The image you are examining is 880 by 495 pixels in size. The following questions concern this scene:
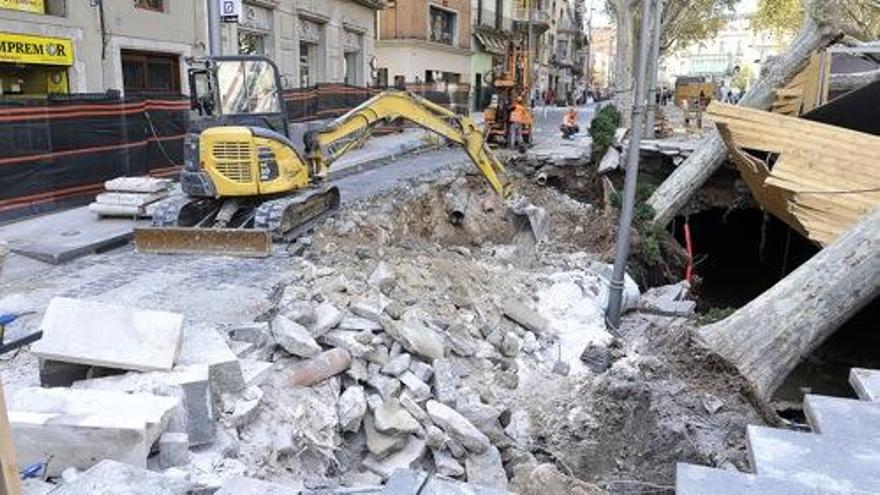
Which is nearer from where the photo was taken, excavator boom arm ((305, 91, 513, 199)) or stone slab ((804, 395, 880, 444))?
stone slab ((804, 395, 880, 444))

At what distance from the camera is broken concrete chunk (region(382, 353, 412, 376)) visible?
17.6 feet

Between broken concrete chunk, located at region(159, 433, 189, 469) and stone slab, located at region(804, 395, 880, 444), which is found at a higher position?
stone slab, located at region(804, 395, 880, 444)

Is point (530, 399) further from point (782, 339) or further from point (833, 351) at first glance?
point (833, 351)

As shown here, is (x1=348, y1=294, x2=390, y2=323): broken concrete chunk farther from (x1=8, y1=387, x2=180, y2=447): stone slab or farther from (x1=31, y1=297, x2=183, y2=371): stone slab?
(x1=8, y1=387, x2=180, y2=447): stone slab

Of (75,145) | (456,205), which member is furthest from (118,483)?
(456,205)

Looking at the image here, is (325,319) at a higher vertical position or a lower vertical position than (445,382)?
higher

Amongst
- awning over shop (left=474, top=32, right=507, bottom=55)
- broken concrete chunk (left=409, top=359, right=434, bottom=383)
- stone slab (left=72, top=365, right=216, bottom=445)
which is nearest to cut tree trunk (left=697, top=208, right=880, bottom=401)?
broken concrete chunk (left=409, top=359, right=434, bottom=383)

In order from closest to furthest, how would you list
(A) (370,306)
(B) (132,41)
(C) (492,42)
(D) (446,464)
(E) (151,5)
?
(D) (446,464) → (A) (370,306) → (B) (132,41) → (E) (151,5) → (C) (492,42)

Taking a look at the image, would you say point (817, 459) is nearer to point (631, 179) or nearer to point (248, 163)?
point (631, 179)

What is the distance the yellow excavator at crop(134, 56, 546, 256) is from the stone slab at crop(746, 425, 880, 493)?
19.0 ft

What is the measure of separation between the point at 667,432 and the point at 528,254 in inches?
221

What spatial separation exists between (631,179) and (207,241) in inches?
192

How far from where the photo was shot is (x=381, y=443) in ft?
15.3

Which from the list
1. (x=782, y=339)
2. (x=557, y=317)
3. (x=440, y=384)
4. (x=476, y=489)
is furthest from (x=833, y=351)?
(x=476, y=489)
